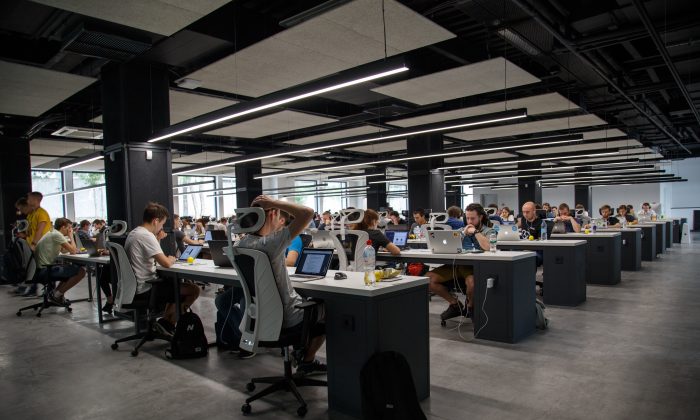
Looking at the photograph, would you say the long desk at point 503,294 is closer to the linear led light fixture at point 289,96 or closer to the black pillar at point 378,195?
the linear led light fixture at point 289,96

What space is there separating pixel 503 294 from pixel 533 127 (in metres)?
7.31

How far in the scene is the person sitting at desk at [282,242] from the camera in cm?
281

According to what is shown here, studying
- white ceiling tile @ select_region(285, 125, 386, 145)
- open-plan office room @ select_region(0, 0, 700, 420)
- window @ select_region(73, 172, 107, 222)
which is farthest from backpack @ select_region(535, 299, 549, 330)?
window @ select_region(73, 172, 107, 222)

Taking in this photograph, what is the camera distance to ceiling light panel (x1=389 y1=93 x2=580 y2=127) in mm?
7676

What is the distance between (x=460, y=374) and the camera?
136 inches

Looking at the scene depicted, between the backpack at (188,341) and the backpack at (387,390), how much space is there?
2198mm

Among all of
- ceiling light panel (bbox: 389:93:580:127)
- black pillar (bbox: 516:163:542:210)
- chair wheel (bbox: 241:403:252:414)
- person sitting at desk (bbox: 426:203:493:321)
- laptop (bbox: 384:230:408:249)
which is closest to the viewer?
chair wheel (bbox: 241:403:252:414)

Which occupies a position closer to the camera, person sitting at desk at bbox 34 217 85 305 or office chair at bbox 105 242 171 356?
office chair at bbox 105 242 171 356

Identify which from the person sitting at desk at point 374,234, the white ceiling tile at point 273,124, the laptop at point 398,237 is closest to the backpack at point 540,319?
the person sitting at desk at point 374,234

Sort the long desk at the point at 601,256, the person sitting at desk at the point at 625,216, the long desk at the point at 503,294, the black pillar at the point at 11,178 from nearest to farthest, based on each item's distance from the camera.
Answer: the long desk at the point at 503,294
the long desk at the point at 601,256
the black pillar at the point at 11,178
the person sitting at desk at the point at 625,216

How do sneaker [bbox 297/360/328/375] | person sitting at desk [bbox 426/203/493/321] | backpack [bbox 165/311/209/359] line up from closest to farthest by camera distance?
sneaker [bbox 297/360/328/375], backpack [bbox 165/311/209/359], person sitting at desk [bbox 426/203/493/321]

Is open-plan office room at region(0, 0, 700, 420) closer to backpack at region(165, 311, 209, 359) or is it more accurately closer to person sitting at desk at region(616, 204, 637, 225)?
backpack at region(165, 311, 209, 359)

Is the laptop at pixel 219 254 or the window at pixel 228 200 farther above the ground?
the window at pixel 228 200

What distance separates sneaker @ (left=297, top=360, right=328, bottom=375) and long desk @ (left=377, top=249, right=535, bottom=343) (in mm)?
1754
